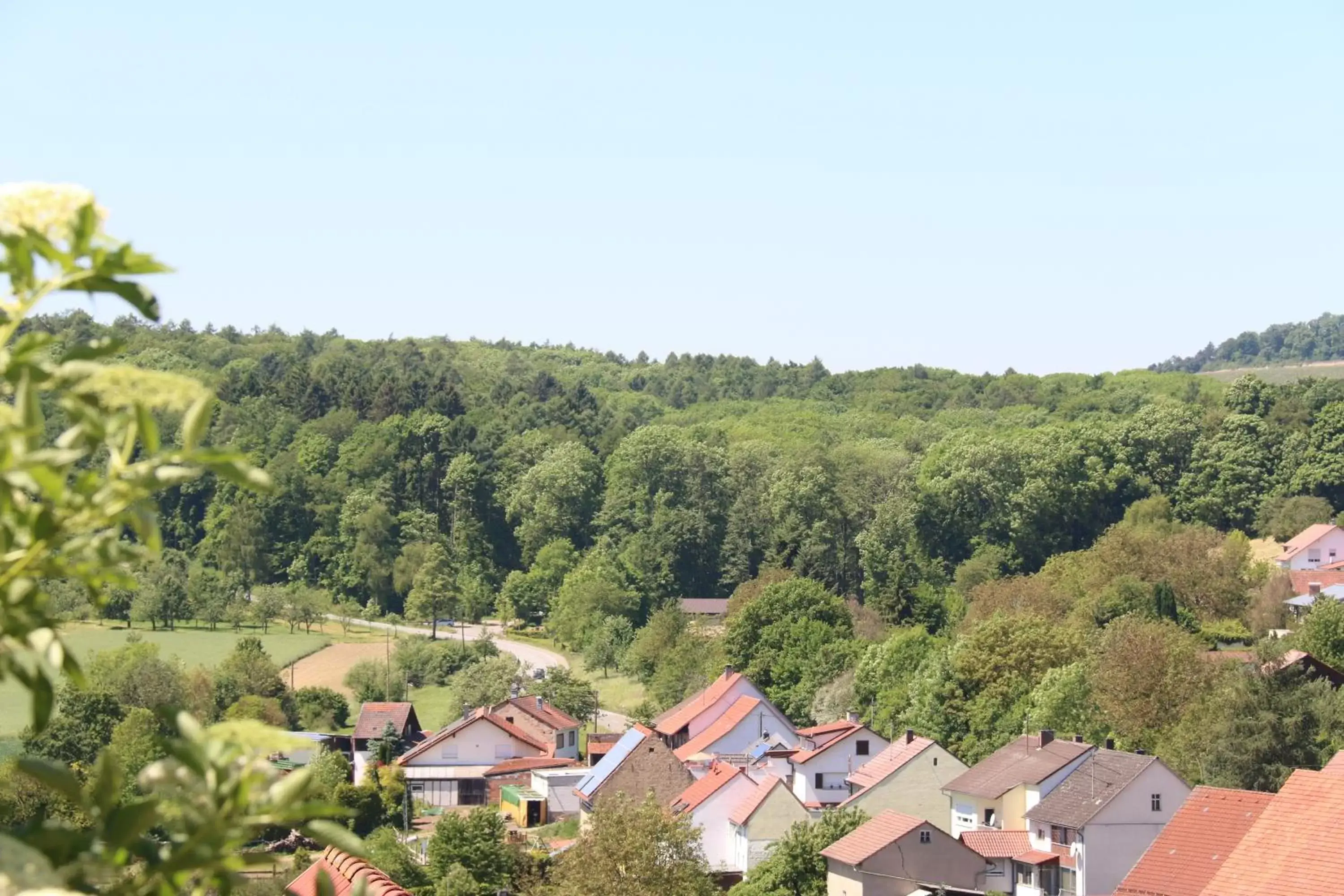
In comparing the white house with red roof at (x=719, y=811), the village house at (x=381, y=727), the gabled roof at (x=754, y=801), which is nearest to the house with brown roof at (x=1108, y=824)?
the gabled roof at (x=754, y=801)

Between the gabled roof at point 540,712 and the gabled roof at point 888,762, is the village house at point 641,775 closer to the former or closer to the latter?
the gabled roof at point 888,762

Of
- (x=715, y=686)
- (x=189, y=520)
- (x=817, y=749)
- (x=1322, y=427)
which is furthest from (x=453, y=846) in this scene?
(x=189, y=520)

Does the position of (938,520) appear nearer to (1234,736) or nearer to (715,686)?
(715,686)

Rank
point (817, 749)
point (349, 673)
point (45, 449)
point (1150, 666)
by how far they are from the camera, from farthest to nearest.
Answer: point (349, 673) < point (817, 749) < point (1150, 666) < point (45, 449)

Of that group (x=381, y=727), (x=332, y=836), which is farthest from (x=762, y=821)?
(x=332, y=836)

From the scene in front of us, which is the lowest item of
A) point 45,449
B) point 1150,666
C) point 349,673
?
point 349,673

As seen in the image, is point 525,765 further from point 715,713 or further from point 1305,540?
point 1305,540
